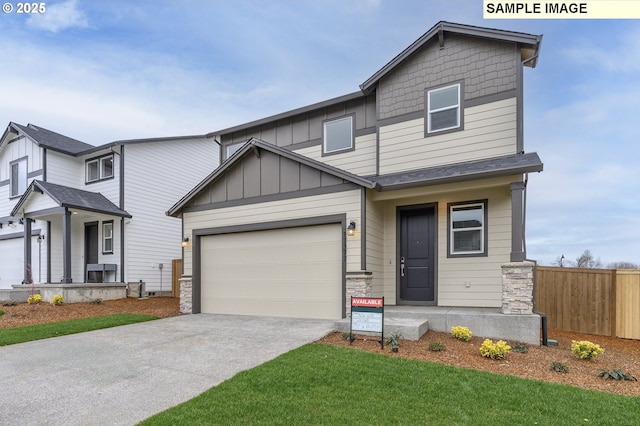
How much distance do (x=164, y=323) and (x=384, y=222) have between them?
20.2 feet

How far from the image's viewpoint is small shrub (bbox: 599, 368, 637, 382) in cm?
479

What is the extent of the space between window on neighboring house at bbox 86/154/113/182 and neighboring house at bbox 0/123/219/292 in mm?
44

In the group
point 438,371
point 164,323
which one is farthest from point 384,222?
point 164,323

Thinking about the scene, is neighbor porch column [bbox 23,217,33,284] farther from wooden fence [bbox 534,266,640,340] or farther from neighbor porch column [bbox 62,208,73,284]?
wooden fence [bbox 534,266,640,340]

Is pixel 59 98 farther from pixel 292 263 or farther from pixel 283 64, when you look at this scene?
pixel 292 263

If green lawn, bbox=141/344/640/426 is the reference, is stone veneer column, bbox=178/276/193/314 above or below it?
below

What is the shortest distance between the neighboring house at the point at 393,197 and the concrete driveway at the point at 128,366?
5.37ft

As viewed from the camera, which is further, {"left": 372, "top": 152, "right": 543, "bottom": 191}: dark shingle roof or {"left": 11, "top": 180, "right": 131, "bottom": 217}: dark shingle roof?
{"left": 11, "top": 180, "right": 131, "bottom": 217}: dark shingle roof

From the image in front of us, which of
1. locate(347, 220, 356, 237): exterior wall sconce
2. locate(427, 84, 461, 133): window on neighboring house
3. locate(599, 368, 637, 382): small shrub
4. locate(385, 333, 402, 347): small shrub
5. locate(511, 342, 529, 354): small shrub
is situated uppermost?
locate(427, 84, 461, 133): window on neighboring house

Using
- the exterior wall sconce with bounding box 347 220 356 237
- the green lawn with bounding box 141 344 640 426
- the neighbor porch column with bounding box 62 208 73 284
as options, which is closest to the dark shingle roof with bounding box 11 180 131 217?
the neighbor porch column with bounding box 62 208 73 284

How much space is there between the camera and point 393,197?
8.59 meters

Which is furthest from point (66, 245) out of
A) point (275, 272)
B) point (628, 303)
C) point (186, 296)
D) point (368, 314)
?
point (628, 303)

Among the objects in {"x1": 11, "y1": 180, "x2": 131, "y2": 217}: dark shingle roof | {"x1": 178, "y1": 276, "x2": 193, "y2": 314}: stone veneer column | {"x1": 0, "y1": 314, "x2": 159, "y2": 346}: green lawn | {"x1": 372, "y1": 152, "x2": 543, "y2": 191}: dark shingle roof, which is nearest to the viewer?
{"x1": 372, "y1": 152, "x2": 543, "y2": 191}: dark shingle roof

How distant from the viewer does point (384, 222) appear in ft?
30.8
